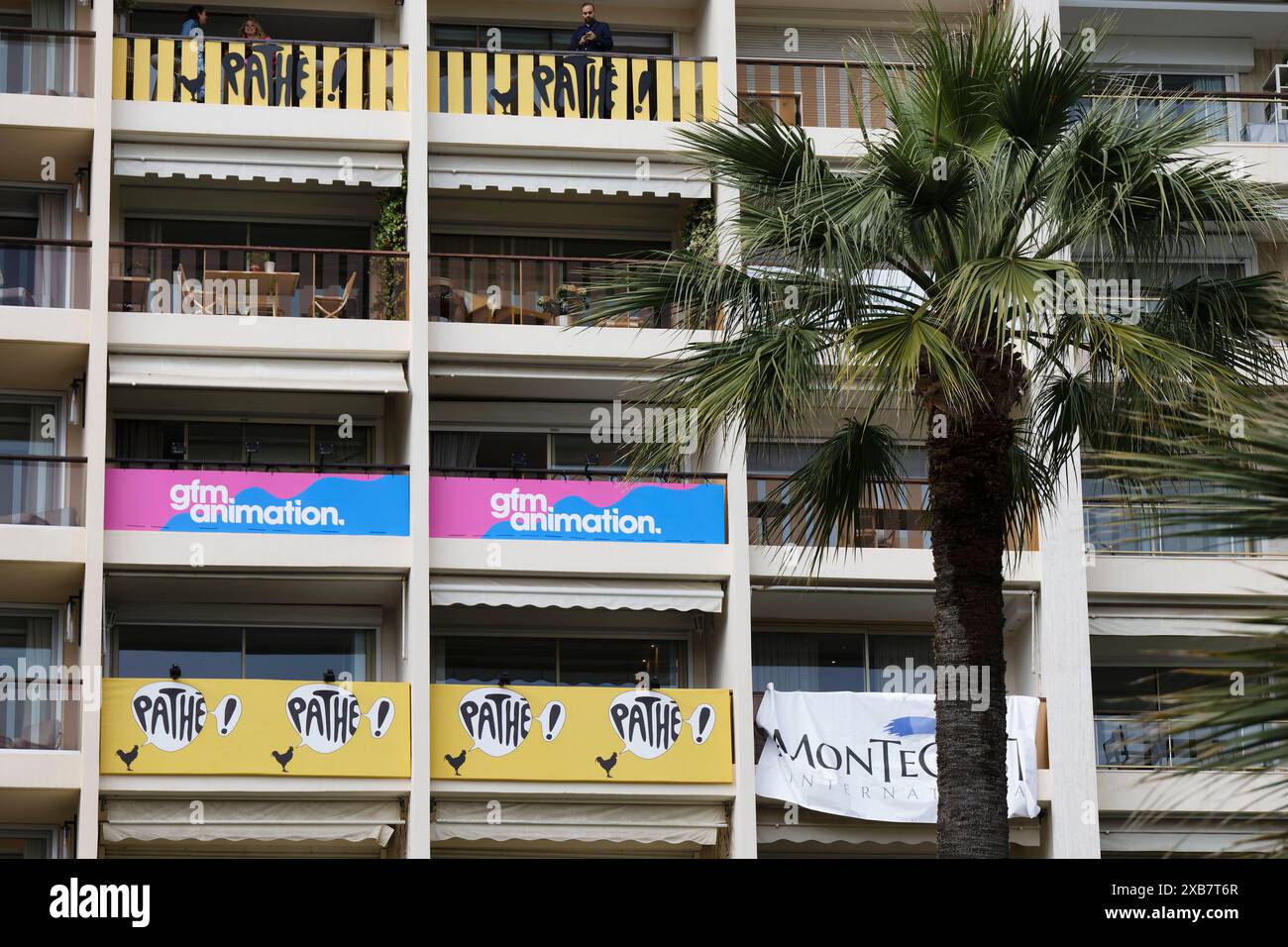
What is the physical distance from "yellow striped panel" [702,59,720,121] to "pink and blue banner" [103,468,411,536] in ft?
17.6

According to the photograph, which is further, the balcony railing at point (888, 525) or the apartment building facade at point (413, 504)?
the balcony railing at point (888, 525)

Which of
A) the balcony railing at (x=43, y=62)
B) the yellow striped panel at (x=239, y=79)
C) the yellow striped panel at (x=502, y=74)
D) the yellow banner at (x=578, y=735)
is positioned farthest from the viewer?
the yellow striped panel at (x=502, y=74)

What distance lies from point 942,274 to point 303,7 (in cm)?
1323

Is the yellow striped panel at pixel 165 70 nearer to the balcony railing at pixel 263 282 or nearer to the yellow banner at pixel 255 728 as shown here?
the balcony railing at pixel 263 282

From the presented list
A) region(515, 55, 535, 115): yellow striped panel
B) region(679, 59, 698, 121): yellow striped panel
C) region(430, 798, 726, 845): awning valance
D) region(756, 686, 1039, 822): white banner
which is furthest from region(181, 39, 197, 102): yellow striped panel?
region(756, 686, 1039, 822): white banner

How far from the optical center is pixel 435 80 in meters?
24.8

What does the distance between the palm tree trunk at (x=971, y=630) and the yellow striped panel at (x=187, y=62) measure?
12071 mm

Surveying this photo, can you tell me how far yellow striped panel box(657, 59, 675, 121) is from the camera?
2512 cm

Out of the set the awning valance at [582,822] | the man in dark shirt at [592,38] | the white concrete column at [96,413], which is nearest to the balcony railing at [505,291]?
the man in dark shirt at [592,38]

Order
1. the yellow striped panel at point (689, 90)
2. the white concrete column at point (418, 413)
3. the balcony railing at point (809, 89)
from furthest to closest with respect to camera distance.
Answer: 1. the balcony railing at point (809, 89)
2. the yellow striped panel at point (689, 90)
3. the white concrete column at point (418, 413)

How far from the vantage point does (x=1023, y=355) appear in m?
15.6

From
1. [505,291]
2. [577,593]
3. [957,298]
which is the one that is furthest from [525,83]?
[957,298]

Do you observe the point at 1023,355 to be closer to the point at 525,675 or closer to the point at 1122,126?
the point at 1122,126

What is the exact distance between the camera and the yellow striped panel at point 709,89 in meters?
24.9
